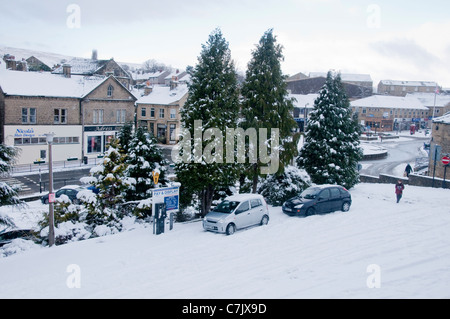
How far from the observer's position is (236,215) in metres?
16.3

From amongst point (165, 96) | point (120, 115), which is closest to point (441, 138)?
point (120, 115)

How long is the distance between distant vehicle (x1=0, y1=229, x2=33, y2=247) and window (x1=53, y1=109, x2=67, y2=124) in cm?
2613

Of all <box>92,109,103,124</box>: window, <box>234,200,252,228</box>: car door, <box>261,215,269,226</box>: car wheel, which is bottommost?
<box>261,215,269,226</box>: car wheel

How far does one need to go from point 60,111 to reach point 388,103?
257 feet

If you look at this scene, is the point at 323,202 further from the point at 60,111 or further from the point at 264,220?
the point at 60,111

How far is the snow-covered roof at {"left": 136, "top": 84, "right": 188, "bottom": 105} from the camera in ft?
189

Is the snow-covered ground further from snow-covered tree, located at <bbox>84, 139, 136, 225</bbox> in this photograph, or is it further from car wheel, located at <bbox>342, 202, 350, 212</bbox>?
snow-covered tree, located at <bbox>84, 139, 136, 225</bbox>

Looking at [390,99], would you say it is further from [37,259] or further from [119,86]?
[37,259]

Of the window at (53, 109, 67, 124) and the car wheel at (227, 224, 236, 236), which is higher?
the window at (53, 109, 67, 124)

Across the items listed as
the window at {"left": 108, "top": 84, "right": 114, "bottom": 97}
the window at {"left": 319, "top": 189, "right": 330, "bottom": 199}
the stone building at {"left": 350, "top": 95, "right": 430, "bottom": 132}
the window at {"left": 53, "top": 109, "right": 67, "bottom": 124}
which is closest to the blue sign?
the window at {"left": 319, "top": 189, "right": 330, "bottom": 199}

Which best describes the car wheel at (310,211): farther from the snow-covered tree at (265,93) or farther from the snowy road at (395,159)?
the snowy road at (395,159)
